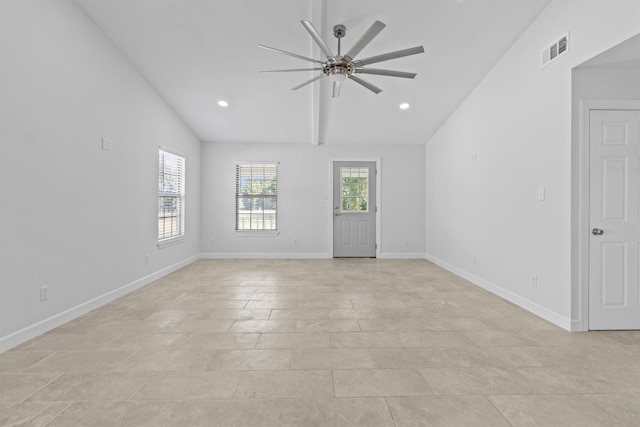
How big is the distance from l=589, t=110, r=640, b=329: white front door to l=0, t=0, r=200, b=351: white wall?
16.2 feet

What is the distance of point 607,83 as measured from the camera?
2.77 m

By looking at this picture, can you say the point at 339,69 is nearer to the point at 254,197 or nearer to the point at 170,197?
the point at 170,197

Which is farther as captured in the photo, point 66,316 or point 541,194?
point 541,194

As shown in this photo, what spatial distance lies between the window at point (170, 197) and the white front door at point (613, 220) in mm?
5430

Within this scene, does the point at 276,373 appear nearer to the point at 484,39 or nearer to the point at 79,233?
the point at 79,233

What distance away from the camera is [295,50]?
3.75 metres

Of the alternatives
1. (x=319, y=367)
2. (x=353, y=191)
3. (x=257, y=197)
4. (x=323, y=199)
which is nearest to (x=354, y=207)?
(x=353, y=191)

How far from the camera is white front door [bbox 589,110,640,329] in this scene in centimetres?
277

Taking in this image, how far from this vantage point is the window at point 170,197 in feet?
16.0

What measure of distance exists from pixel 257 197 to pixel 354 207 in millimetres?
2142

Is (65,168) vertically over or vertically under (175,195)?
over

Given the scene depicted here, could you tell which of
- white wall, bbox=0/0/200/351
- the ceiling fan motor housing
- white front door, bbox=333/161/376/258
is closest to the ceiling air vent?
the ceiling fan motor housing

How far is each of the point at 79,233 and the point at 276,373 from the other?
8.60ft

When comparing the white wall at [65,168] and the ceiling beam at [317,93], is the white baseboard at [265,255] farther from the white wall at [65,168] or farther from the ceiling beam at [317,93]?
the ceiling beam at [317,93]
